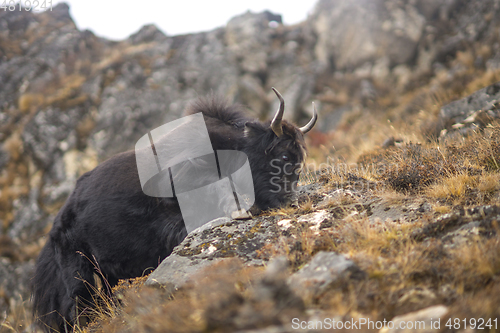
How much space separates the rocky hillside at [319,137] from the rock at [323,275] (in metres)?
0.01

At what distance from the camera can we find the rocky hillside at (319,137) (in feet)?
6.94

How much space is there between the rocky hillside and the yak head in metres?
0.46

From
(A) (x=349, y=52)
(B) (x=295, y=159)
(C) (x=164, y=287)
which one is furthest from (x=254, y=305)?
(A) (x=349, y=52)

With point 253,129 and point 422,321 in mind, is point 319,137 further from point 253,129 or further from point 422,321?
point 422,321

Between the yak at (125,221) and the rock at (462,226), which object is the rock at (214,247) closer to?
the yak at (125,221)

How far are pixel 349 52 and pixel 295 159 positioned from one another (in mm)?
19313

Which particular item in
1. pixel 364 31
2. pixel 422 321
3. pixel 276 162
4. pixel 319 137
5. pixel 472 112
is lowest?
pixel 319 137

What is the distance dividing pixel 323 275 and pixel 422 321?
0.67 metres

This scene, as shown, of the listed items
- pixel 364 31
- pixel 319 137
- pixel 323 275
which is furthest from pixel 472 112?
pixel 364 31

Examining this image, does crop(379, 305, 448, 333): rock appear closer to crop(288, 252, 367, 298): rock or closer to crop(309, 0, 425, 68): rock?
crop(288, 252, 367, 298): rock

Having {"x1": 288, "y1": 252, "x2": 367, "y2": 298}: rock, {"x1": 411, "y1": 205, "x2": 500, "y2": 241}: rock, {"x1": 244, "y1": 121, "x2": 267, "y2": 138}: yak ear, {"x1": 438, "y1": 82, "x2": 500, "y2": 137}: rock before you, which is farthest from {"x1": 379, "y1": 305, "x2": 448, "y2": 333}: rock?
{"x1": 438, "y1": 82, "x2": 500, "y2": 137}: rock

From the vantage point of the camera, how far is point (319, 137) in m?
16.6

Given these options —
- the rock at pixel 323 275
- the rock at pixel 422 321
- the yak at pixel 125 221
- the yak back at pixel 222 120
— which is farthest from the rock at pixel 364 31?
the rock at pixel 422 321

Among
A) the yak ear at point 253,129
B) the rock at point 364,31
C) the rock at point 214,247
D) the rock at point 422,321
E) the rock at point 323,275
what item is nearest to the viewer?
the rock at point 422,321
